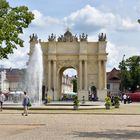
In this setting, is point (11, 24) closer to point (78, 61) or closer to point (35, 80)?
point (35, 80)

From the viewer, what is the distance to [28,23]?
35594 mm

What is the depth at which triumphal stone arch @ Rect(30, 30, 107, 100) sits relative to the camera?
106500 millimetres

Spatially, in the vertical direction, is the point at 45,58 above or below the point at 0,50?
above

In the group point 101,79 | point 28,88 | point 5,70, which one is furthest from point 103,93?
point 5,70

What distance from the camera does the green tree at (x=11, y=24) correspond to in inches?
1232

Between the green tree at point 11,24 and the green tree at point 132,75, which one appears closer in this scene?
the green tree at point 11,24

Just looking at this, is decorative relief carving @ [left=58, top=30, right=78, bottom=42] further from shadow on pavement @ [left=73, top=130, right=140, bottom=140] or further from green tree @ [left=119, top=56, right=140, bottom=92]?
shadow on pavement @ [left=73, top=130, right=140, bottom=140]

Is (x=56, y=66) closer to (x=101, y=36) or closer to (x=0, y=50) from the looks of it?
(x=101, y=36)

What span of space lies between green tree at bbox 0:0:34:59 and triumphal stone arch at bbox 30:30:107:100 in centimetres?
7082

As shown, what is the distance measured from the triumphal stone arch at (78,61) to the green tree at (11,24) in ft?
232

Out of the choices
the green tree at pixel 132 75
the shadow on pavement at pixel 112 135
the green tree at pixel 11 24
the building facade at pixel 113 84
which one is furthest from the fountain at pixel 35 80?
the building facade at pixel 113 84

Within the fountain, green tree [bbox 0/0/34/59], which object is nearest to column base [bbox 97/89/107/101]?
the fountain

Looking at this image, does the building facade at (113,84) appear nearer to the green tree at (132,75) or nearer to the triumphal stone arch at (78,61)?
the green tree at (132,75)

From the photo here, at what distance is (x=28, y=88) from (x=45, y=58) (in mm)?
42531
